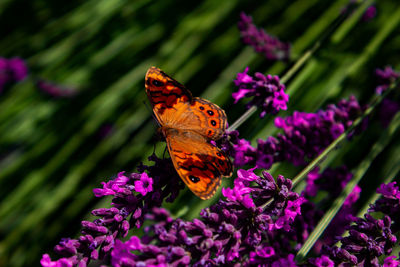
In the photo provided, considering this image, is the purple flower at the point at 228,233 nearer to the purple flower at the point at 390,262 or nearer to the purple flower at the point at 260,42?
the purple flower at the point at 390,262

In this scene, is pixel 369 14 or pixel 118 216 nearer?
pixel 118 216

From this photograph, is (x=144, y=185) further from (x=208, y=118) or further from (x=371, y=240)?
(x=371, y=240)

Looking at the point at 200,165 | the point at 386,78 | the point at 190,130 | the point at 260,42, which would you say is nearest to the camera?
the point at 200,165

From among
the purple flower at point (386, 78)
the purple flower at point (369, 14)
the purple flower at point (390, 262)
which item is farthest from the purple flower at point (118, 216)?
the purple flower at point (369, 14)

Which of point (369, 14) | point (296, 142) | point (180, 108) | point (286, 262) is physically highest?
point (369, 14)

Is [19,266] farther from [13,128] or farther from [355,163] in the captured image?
[355,163]

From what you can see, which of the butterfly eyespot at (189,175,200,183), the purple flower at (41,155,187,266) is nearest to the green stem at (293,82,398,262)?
the butterfly eyespot at (189,175,200,183)

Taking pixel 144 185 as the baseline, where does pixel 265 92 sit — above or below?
above

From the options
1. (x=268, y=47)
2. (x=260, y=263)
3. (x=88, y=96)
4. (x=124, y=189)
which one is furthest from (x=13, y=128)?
(x=260, y=263)

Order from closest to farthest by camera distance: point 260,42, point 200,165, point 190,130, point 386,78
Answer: point 200,165
point 190,130
point 386,78
point 260,42

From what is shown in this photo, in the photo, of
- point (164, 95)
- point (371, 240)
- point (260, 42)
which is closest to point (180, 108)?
point (164, 95)
